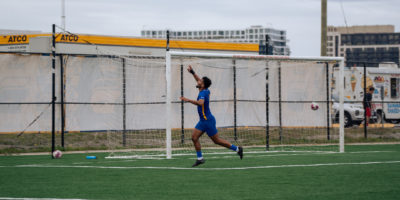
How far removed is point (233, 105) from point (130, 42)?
22.6 feet

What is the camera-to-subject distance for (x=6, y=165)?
13461 mm

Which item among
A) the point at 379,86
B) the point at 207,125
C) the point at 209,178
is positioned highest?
the point at 379,86

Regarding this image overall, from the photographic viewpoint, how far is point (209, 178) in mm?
10352

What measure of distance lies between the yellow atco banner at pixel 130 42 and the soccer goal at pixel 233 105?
4.26 meters

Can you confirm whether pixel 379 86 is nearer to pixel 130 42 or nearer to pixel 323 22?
pixel 323 22

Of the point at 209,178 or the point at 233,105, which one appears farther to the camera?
the point at 233,105

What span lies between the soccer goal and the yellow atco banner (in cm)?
Result: 426

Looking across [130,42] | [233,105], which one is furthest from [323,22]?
[130,42]

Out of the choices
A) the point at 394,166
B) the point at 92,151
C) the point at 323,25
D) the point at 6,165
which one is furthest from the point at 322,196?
the point at 323,25

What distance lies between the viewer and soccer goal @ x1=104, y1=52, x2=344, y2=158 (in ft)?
62.6

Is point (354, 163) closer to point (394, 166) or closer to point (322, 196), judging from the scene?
point (394, 166)

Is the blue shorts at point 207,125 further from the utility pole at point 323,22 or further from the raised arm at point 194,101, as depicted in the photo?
the utility pole at point 323,22

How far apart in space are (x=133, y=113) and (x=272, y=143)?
16.6 feet

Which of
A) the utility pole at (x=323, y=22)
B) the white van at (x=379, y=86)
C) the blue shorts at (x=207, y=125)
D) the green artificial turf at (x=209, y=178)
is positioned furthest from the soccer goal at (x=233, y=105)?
the white van at (x=379, y=86)
